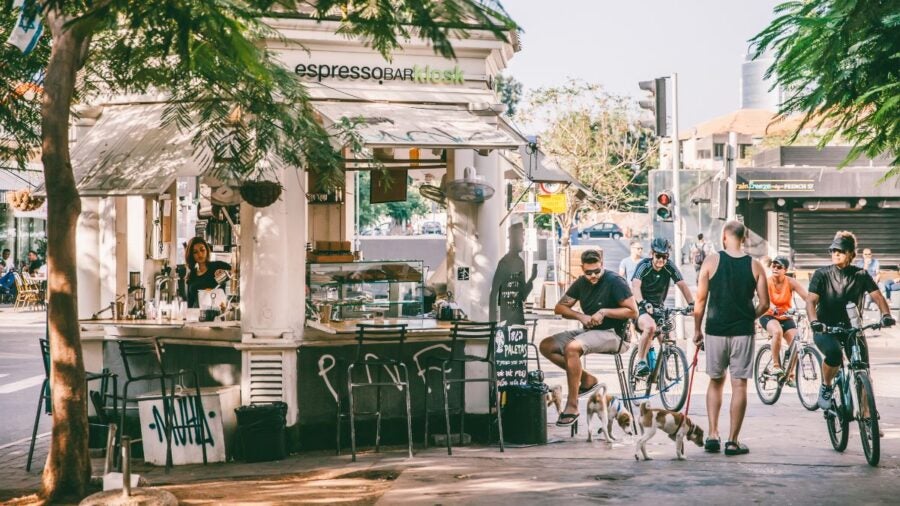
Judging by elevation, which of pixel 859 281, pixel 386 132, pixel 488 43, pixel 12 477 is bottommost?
pixel 12 477

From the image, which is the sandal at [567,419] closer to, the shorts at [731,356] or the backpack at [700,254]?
the shorts at [731,356]

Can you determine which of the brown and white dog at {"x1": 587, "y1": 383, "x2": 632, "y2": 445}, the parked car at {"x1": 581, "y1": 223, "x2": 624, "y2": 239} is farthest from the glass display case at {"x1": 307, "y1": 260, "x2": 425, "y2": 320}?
the parked car at {"x1": 581, "y1": 223, "x2": 624, "y2": 239}

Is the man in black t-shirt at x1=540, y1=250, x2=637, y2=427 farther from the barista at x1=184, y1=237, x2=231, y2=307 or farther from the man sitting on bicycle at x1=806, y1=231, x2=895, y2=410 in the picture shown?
the barista at x1=184, y1=237, x2=231, y2=307

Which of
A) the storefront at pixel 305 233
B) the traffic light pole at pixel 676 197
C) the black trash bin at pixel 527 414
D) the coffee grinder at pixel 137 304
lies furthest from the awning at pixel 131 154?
the traffic light pole at pixel 676 197

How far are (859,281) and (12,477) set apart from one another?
7.58m

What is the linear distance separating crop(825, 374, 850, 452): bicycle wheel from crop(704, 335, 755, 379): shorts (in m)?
0.81

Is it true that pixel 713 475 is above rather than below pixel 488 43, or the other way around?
below

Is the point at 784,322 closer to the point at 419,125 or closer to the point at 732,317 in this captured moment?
the point at 732,317

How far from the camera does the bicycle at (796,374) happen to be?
1238 centimetres

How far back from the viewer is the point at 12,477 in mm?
9102

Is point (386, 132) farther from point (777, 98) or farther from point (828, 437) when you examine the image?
point (828, 437)

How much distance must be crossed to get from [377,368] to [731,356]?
3237 millimetres

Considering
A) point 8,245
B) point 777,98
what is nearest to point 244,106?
point 777,98

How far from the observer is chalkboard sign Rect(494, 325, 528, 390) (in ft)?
35.2
